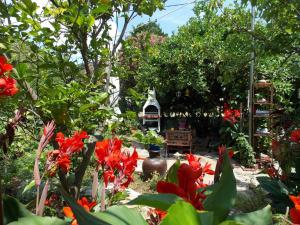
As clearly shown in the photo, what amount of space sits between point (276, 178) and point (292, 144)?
0.34 meters

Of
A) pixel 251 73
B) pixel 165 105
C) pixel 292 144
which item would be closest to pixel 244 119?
pixel 251 73

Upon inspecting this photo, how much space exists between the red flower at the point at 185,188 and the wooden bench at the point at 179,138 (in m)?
8.06

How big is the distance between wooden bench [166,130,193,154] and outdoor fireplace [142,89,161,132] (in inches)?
67.2

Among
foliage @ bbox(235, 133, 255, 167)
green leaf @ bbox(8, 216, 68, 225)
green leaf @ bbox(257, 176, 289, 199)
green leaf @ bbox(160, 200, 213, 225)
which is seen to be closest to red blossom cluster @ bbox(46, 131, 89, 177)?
green leaf @ bbox(8, 216, 68, 225)

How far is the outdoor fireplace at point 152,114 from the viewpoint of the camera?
1070 centimetres

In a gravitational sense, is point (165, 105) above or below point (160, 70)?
below

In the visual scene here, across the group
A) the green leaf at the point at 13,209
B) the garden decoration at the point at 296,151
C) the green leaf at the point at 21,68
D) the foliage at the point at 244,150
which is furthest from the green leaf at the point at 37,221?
the foliage at the point at 244,150

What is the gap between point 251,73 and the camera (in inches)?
307

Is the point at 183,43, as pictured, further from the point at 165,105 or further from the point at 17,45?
the point at 17,45

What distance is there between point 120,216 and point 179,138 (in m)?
8.28

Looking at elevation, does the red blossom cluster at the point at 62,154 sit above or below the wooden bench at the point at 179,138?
above

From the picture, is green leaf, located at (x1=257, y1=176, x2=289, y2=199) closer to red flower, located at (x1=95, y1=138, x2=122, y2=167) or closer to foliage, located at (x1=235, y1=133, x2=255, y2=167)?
red flower, located at (x1=95, y1=138, x2=122, y2=167)

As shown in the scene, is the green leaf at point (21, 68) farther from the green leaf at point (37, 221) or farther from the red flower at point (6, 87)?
the green leaf at point (37, 221)

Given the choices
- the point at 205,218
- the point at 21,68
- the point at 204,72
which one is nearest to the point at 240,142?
the point at 204,72
